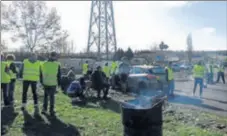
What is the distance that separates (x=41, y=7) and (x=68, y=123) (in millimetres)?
33862

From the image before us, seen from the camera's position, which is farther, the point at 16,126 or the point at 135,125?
the point at 16,126

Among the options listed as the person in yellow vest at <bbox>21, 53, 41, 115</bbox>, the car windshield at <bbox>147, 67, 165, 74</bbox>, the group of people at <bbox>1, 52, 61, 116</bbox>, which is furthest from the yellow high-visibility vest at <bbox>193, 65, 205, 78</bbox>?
the person in yellow vest at <bbox>21, 53, 41, 115</bbox>

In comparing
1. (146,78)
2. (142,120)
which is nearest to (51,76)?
(142,120)

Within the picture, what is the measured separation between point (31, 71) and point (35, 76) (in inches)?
7.7

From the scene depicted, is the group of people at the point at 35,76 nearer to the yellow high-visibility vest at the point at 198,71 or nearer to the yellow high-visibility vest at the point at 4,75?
the yellow high-visibility vest at the point at 4,75

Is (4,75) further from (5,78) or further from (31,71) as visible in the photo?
(31,71)

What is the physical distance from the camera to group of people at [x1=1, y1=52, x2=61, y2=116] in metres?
9.43

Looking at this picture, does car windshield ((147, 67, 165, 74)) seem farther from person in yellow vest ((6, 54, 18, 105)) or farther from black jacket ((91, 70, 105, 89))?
person in yellow vest ((6, 54, 18, 105))

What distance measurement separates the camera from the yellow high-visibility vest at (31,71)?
9.80 meters

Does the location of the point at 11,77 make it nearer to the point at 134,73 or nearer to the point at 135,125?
the point at 135,125

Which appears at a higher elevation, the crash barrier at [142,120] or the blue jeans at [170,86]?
the crash barrier at [142,120]

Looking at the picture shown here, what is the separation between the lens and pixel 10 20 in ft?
130

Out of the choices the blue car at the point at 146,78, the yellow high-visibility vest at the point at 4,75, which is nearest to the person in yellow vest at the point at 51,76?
the yellow high-visibility vest at the point at 4,75

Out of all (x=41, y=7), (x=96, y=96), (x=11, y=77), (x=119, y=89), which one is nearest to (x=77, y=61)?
(x=41, y=7)
